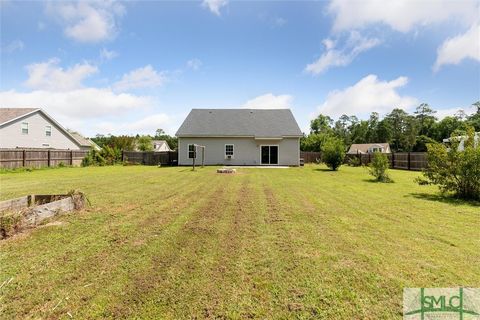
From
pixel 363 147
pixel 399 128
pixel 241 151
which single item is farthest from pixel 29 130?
pixel 399 128

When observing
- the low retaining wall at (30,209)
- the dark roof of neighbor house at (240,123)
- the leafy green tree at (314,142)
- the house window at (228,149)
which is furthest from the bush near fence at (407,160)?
the leafy green tree at (314,142)

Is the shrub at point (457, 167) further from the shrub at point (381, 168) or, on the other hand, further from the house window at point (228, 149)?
the house window at point (228, 149)

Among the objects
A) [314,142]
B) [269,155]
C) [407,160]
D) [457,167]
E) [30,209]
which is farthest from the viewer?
[314,142]

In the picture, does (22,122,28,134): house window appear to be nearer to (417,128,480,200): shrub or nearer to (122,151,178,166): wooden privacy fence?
(122,151,178,166): wooden privacy fence

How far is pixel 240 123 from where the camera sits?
25312 millimetres

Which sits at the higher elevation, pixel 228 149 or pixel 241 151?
pixel 228 149

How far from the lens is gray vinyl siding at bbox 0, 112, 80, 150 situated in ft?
73.1

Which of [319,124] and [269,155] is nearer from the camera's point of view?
[269,155]

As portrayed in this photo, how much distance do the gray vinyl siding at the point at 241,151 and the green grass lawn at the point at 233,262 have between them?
17.8m

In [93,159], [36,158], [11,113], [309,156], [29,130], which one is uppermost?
[11,113]

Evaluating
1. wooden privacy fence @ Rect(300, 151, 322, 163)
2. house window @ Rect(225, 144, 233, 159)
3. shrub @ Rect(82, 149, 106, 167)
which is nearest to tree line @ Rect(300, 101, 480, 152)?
wooden privacy fence @ Rect(300, 151, 322, 163)

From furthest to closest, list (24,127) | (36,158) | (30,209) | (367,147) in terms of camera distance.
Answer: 1. (367,147)
2. (24,127)
3. (36,158)
4. (30,209)

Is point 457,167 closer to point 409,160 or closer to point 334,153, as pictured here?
point 334,153

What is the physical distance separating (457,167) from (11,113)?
3213cm
